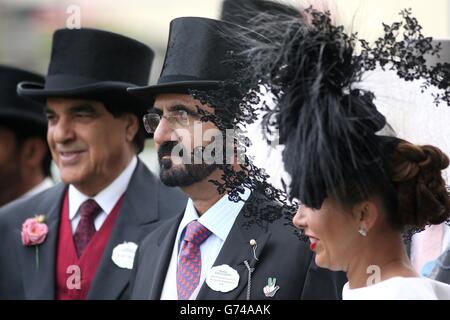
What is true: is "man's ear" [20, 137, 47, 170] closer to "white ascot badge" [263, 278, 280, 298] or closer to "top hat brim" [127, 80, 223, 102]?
"top hat brim" [127, 80, 223, 102]

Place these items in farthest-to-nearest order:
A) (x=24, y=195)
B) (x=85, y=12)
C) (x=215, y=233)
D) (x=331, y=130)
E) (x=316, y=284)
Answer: (x=85, y=12), (x=24, y=195), (x=215, y=233), (x=316, y=284), (x=331, y=130)

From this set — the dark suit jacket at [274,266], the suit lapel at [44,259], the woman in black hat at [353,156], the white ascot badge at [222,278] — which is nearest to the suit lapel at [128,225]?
the suit lapel at [44,259]

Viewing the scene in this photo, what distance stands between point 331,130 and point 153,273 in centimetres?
152

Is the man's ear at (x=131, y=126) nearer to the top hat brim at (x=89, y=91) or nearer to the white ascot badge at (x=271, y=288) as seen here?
the top hat brim at (x=89, y=91)

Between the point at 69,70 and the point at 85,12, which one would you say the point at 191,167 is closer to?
the point at 69,70

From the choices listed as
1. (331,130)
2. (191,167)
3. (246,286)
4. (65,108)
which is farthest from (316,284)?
(65,108)

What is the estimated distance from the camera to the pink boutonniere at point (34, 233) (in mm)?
4977

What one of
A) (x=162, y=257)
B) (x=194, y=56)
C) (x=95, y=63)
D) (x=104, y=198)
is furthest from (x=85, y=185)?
(x=194, y=56)

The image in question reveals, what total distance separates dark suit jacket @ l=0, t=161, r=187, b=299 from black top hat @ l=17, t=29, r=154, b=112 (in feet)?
1.42

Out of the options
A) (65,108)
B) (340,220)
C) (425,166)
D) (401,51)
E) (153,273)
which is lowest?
(153,273)

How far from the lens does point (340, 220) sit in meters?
3.02

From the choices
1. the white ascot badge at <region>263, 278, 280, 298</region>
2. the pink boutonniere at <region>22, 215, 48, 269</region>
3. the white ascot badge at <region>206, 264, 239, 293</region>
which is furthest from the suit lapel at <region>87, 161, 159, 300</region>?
the white ascot badge at <region>263, 278, 280, 298</region>

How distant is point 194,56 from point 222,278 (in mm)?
876

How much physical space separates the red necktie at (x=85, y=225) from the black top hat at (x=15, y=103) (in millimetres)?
1264
